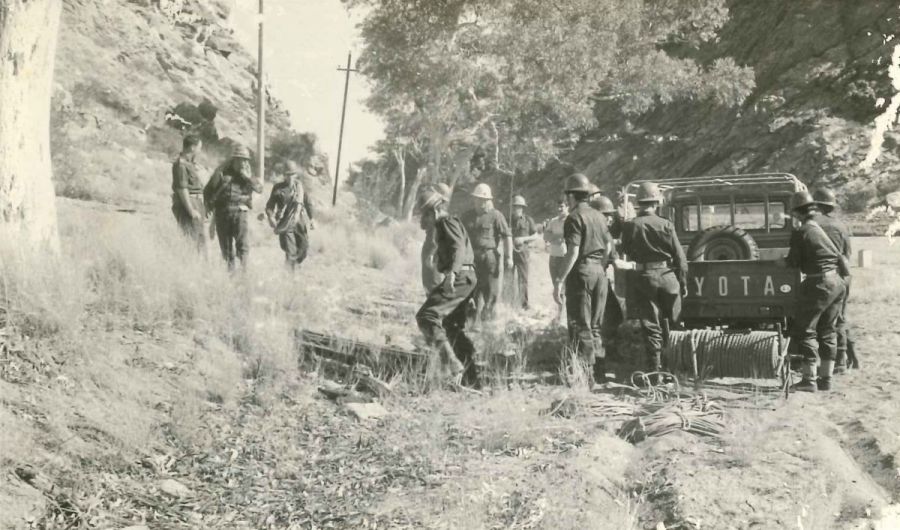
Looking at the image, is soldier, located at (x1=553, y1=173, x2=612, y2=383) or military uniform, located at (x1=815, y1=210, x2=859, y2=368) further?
military uniform, located at (x1=815, y1=210, x2=859, y2=368)

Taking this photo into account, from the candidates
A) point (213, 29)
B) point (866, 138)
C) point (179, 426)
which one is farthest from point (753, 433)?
point (213, 29)

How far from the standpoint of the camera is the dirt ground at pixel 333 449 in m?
4.55

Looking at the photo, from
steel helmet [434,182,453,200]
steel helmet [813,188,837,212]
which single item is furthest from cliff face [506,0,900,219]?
steel helmet [434,182,453,200]

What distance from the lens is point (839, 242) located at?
7.64 metres

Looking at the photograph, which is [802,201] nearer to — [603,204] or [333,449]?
[603,204]

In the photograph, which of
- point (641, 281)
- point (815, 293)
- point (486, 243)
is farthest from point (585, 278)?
point (486, 243)

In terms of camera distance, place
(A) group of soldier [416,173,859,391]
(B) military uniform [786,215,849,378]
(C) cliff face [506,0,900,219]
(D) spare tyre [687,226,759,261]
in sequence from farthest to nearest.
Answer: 1. (C) cliff face [506,0,900,219]
2. (D) spare tyre [687,226,759,261]
3. (B) military uniform [786,215,849,378]
4. (A) group of soldier [416,173,859,391]

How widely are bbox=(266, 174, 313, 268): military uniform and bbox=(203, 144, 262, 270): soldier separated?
1.02 metres

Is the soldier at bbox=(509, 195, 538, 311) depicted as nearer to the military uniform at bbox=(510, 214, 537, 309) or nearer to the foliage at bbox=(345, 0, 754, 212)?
the military uniform at bbox=(510, 214, 537, 309)

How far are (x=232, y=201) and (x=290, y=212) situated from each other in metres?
1.30

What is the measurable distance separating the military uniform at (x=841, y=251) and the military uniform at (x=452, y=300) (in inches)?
125

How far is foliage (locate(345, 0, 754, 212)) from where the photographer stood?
2036 cm

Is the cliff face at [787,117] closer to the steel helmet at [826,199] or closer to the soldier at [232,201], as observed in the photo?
the steel helmet at [826,199]

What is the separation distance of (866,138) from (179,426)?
30001 mm
